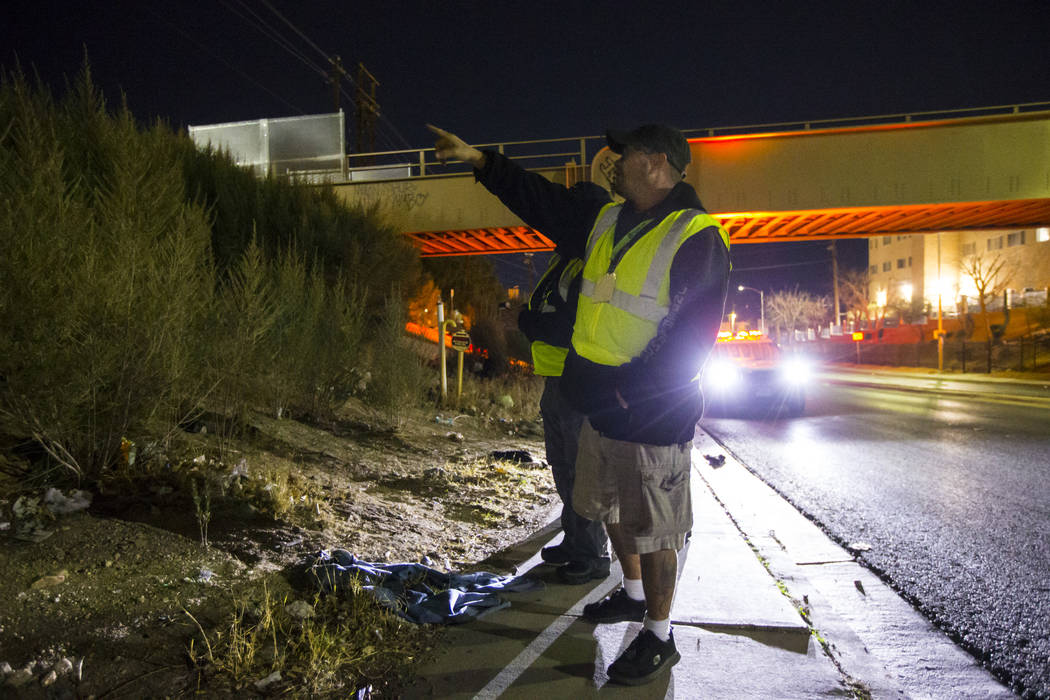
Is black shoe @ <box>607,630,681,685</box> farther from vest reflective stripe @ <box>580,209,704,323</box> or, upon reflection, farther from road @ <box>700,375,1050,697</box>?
road @ <box>700,375,1050,697</box>

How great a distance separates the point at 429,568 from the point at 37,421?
91.8 inches

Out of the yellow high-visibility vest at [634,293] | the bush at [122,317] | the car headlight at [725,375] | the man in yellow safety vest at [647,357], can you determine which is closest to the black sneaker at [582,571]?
the man in yellow safety vest at [647,357]

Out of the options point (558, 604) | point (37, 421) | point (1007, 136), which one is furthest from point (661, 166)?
point (1007, 136)

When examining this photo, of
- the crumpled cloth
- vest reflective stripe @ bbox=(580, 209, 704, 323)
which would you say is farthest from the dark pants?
vest reflective stripe @ bbox=(580, 209, 704, 323)

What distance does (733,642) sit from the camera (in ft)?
10.2

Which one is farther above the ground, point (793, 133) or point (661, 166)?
point (793, 133)

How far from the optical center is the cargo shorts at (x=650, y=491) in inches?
104

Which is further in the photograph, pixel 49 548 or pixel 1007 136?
pixel 1007 136

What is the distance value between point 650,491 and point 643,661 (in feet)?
2.23

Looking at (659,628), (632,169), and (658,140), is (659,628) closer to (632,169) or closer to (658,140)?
(632,169)

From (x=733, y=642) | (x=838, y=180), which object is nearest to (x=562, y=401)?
(x=733, y=642)

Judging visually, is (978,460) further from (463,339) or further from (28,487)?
(28,487)

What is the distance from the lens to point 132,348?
427 cm

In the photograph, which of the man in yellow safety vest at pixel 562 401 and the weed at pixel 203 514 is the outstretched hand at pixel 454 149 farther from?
the weed at pixel 203 514
